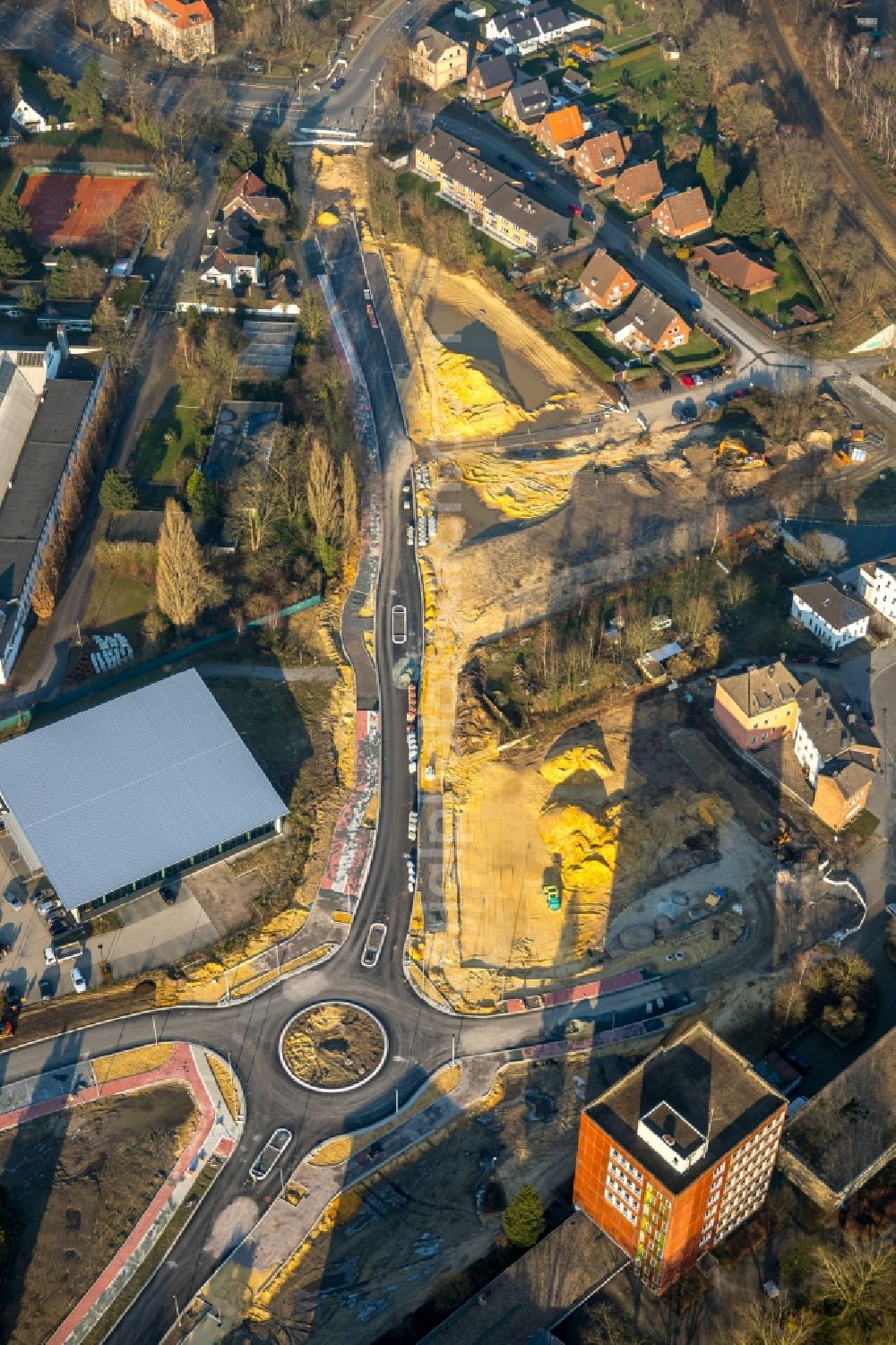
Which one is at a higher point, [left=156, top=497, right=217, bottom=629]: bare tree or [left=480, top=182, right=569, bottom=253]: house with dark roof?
[left=480, top=182, right=569, bottom=253]: house with dark roof

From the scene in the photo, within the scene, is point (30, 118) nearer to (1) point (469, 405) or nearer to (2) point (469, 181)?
(2) point (469, 181)

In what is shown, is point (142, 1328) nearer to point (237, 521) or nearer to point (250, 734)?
point (250, 734)

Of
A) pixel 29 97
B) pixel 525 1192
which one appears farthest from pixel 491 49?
pixel 525 1192

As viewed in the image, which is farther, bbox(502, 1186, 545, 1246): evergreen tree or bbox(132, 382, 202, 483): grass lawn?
bbox(132, 382, 202, 483): grass lawn

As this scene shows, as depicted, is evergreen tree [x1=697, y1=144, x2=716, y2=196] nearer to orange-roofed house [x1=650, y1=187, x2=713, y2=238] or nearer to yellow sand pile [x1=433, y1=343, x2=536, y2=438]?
orange-roofed house [x1=650, y1=187, x2=713, y2=238]

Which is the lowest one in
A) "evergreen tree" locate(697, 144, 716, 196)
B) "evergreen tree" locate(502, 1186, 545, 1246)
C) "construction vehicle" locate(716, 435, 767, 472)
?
"evergreen tree" locate(502, 1186, 545, 1246)

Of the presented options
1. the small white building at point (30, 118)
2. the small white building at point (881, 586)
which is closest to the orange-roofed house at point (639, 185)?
the small white building at point (881, 586)

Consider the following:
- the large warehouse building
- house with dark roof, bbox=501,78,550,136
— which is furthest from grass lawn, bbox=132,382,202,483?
house with dark roof, bbox=501,78,550,136

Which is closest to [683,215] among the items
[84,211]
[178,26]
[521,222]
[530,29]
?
[521,222]
